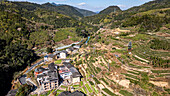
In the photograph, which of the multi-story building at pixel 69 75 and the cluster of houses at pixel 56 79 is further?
the multi-story building at pixel 69 75

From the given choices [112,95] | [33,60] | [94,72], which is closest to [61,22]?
[33,60]

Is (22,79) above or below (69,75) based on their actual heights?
below

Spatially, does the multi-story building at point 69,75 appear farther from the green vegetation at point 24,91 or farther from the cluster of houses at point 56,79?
the green vegetation at point 24,91

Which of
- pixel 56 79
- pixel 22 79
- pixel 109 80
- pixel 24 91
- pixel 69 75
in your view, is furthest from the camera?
pixel 22 79

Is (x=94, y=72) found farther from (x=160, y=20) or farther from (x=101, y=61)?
(x=160, y=20)

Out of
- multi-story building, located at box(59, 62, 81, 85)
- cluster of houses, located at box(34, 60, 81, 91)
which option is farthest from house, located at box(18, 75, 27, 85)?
multi-story building, located at box(59, 62, 81, 85)

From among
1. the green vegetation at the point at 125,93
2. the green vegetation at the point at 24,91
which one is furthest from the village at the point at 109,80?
the green vegetation at the point at 24,91

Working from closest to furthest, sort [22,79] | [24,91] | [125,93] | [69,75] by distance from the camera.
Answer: [125,93] → [24,91] → [69,75] → [22,79]

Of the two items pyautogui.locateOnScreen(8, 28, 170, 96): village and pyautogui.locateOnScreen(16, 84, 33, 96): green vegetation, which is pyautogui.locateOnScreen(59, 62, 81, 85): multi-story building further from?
pyautogui.locateOnScreen(16, 84, 33, 96): green vegetation

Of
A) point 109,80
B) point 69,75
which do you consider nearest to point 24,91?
point 69,75

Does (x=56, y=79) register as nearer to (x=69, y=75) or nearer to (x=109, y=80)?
(x=69, y=75)

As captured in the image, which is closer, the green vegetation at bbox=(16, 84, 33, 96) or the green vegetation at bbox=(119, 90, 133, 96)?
the green vegetation at bbox=(119, 90, 133, 96)
